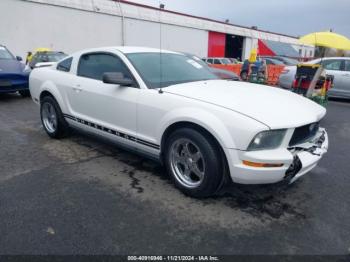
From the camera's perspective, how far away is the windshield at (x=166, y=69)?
376 cm

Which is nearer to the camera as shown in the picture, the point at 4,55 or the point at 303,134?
the point at 303,134

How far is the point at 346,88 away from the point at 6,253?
10678 mm

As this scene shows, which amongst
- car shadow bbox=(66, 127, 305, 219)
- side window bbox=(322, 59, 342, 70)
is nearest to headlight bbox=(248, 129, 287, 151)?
car shadow bbox=(66, 127, 305, 219)

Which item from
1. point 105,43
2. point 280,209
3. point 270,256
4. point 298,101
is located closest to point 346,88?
point 298,101

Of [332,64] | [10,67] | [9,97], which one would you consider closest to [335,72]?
[332,64]

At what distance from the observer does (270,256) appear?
7.97ft

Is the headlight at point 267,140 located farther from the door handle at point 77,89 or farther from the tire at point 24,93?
the tire at point 24,93

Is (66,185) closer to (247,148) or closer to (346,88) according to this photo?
(247,148)

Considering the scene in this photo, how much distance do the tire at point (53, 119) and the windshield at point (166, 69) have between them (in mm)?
1778

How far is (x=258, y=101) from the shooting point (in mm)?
3207

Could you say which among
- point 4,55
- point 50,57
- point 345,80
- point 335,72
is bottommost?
point 345,80

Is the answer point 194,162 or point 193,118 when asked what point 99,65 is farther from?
point 194,162

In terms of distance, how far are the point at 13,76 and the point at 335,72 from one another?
997 cm

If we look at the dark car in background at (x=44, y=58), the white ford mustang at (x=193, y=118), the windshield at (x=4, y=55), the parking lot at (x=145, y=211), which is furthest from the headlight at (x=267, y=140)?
the dark car in background at (x=44, y=58)
